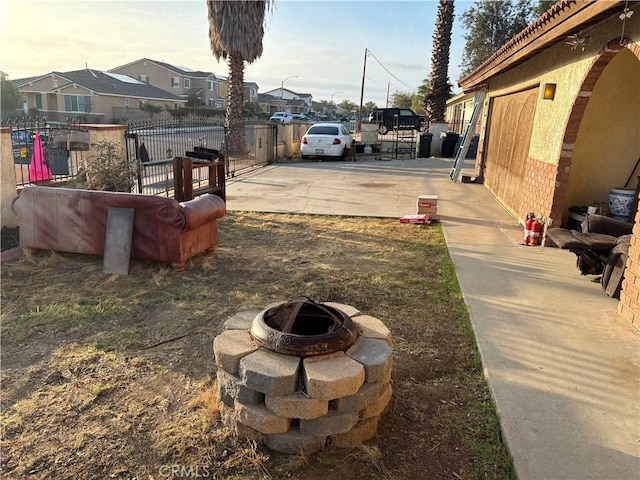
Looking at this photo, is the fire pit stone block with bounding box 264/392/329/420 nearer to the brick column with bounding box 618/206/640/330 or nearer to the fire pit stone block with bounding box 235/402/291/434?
the fire pit stone block with bounding box 235/402/291/434

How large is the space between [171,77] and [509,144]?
61.8 metres

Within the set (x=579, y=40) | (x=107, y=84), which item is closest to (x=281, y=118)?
(x=107, y=84)

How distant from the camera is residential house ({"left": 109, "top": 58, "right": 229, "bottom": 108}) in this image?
6197 centimetres

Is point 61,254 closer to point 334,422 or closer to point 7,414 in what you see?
point 7,414

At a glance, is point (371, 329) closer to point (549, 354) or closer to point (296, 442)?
point (296, 442)

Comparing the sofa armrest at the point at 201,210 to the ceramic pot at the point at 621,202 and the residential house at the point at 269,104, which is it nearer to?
the ceramic pot at the point at 621,202

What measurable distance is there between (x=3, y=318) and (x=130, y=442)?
2.33 meters

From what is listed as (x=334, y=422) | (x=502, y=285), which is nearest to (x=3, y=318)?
(x=334, y=422)

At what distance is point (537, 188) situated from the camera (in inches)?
278

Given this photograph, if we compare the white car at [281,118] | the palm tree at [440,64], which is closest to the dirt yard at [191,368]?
the palm tree at [440,64]

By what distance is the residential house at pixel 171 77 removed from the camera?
62.0 m

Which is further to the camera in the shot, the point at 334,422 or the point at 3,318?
the point at 3,318

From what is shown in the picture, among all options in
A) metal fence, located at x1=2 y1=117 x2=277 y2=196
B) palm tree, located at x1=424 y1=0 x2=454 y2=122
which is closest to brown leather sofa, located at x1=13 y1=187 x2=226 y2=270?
metal fence, located at x1=2 y1=117 x2=277 y2=196

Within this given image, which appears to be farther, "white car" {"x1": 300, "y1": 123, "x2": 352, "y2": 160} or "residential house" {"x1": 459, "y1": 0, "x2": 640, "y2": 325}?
"white car" {"x1": 300, "y1": 123, "x2": 352, "y2": 160}
